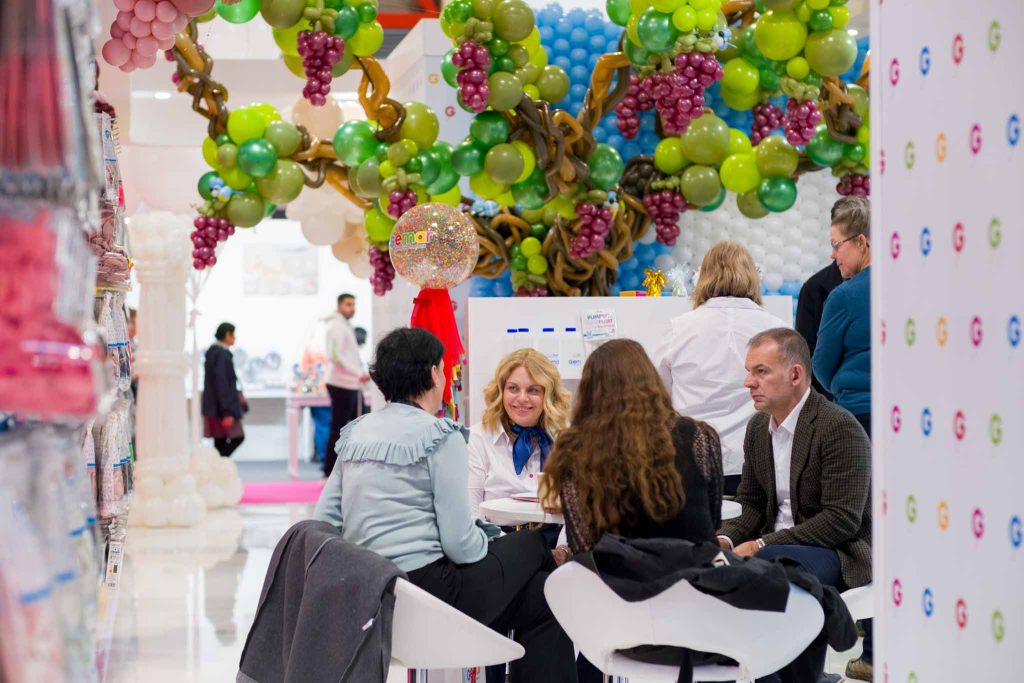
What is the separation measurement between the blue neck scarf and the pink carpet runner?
5.67 m

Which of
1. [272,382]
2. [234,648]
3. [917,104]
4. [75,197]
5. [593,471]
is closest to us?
[75,197]

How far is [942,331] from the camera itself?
1.93 meters

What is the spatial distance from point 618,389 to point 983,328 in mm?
964

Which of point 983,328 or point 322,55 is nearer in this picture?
point 983,328

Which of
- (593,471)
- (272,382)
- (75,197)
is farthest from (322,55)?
(272,382)

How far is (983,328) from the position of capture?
72.8 inches

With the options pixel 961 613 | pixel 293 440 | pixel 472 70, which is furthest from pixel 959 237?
pixel 293 440

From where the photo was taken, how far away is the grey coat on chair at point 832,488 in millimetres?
3066

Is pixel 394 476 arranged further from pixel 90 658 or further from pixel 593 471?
pixel 90 658

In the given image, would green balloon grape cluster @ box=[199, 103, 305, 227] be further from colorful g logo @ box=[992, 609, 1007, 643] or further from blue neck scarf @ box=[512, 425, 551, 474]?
colorful g logo @ box=[992, 609, 1007, 643]

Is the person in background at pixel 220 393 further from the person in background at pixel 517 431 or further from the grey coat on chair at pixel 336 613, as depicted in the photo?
the grey coat on chair at pixel 336 613

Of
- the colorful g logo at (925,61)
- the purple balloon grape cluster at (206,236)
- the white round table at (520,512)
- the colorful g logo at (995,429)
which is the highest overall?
the purple balloon grape cluster at (206,236)

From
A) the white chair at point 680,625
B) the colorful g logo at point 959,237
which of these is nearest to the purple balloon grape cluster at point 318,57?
the white chair at point 680,625

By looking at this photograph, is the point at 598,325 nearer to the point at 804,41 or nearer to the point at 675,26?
the point at 675,26
